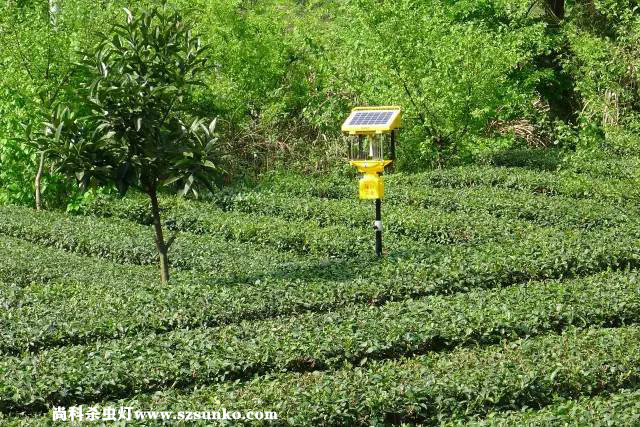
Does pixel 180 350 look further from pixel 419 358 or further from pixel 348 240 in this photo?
pixel 348 240

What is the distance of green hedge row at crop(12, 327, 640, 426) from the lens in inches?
267

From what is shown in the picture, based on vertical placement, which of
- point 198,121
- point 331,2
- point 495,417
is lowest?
point 495,417

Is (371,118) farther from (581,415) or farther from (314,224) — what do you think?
(581,415)

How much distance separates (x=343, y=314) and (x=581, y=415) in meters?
2.90

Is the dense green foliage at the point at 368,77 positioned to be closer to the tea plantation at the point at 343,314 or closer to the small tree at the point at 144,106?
the tea plantation at the point at 343,314

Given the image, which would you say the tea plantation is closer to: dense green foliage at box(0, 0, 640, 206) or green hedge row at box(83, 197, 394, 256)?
green hedge row at box(83, 197, 394, 256)

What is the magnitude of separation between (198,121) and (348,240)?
3130mm

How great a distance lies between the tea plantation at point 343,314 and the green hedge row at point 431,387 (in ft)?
0.05

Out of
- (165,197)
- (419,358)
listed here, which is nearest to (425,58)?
(165,197)

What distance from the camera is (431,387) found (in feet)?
22.9

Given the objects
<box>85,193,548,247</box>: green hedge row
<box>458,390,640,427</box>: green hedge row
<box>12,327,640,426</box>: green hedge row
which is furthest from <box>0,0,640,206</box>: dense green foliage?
<box>458,390,640,427</box>: green hedge row

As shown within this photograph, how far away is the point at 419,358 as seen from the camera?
7.79 m

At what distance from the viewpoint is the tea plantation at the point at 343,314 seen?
23.0 feet

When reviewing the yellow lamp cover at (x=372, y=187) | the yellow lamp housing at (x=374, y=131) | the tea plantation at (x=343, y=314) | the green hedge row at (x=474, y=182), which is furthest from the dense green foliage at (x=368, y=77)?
the yellow lamp cover at (x=372, y=187)
